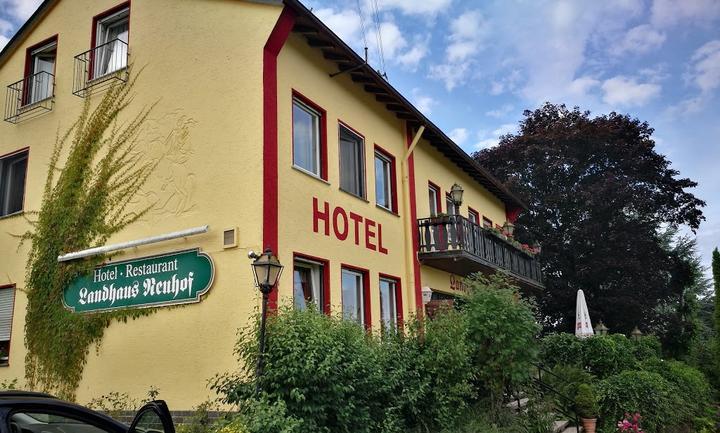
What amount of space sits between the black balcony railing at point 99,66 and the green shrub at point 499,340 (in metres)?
7.60

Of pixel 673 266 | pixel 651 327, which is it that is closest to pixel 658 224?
pixel 673 266

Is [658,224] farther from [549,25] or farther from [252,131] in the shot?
[252,131]

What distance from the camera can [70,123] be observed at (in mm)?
11547

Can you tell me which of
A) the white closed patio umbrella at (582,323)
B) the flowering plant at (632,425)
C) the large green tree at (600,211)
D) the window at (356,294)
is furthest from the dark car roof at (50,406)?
the large green tree at (600,211)

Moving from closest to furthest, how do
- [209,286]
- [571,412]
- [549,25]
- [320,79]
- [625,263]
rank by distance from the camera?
[209,286], [549,25], [320,79], [571,412], [625,263]

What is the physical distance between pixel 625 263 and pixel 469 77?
1490 cm

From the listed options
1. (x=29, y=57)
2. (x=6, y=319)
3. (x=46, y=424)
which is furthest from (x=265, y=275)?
(x=29, y=57)

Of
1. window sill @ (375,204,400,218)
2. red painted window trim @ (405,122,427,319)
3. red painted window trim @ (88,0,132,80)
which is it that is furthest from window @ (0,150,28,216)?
red painted window trim @ (405,122,427,319)

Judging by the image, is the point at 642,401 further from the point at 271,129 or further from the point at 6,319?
the point at 6,319

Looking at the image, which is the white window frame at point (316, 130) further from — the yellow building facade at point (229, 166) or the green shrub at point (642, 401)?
the green shrub at point (642, 401)

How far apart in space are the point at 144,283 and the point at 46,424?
557cm

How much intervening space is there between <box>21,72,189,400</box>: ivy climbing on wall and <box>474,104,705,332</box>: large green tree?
21101 mm

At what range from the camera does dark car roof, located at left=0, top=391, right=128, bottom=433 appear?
4.05 meters

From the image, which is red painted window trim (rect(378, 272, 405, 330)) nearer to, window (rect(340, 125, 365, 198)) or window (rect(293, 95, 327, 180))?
window (rect(340, 125, 365, 198))
